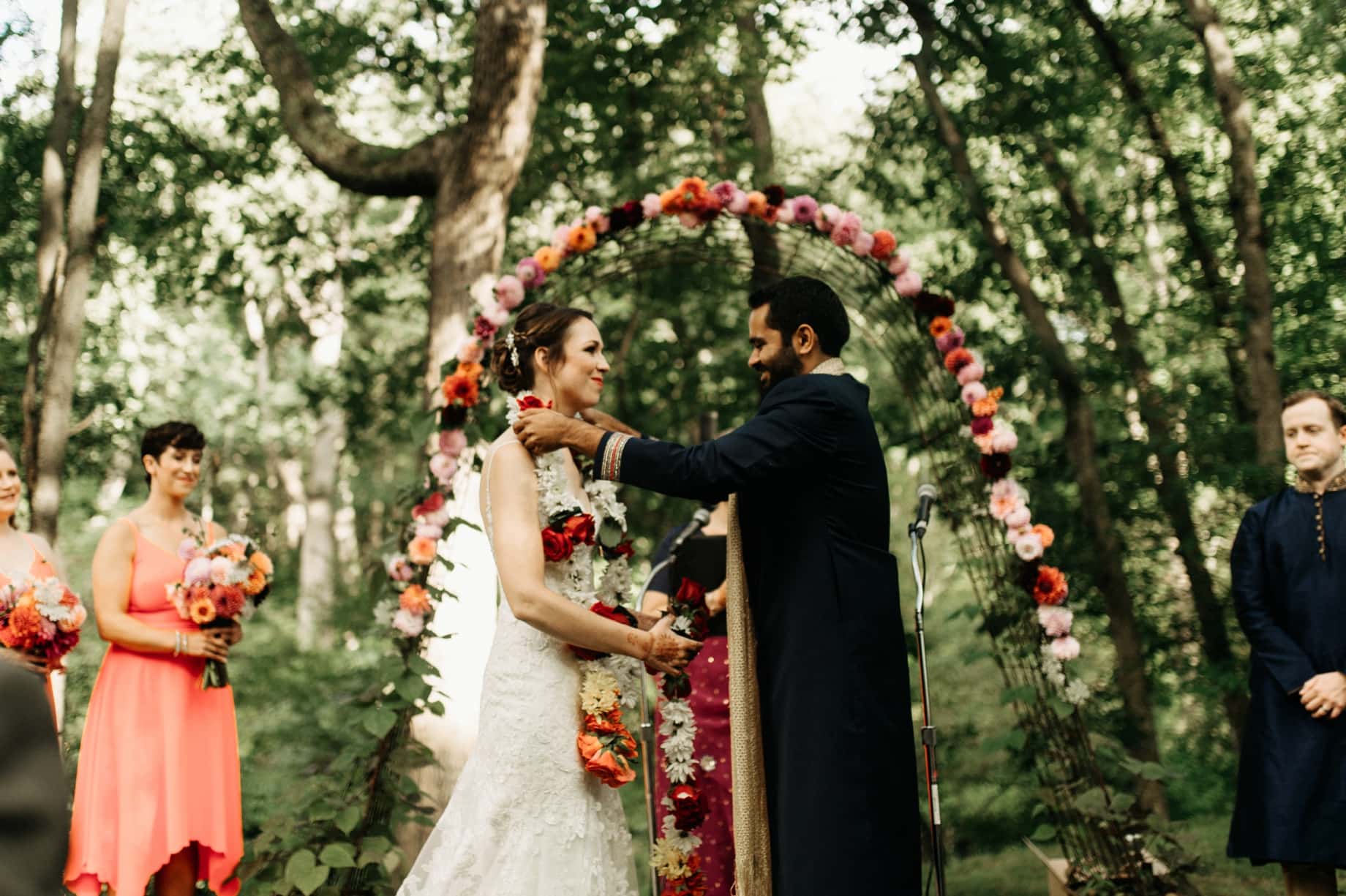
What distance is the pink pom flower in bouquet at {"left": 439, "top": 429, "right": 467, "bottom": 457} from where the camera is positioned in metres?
5.62

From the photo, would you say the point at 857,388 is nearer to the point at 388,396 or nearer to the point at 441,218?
the point at 441,218

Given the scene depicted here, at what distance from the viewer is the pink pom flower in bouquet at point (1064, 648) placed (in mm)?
5477

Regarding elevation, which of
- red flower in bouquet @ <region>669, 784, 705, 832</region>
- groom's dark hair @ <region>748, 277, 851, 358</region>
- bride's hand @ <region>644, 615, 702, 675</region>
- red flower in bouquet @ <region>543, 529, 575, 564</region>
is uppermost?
groom's dark hair @ <region>748, 277, 851, 358</region>

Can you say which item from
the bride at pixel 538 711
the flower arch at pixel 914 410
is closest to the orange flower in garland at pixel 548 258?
the flower arch at pixel 914 410

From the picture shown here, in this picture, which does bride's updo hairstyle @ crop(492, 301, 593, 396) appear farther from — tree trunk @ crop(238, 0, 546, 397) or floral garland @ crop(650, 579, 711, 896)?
tree trunk @ crop(238, 0, 546, 397)

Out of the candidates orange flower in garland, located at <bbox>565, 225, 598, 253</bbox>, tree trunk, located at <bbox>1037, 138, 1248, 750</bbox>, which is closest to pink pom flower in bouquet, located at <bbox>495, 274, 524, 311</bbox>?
orange flower in garland, located at <bbox>565, 225, 598, 253</bbox>

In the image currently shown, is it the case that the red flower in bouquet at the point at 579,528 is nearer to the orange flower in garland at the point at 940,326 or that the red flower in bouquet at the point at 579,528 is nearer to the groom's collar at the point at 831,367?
the groom's collar at the point at 831,367

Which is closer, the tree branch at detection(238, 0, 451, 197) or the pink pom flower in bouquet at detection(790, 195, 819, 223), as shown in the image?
the pink pom flower in bouquet at detection(790, 195, 819, 223)

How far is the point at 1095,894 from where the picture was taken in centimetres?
532

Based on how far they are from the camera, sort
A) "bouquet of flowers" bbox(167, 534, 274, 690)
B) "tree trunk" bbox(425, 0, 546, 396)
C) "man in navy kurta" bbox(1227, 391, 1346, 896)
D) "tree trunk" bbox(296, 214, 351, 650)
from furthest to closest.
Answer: "tree trunk" bbox(296, 214, 351, 650), "tree trunk" bbox(425, 0, 546, 396), "bouquet of flowers" bbox(167, 534, 274, 690), "man in navy kurta" bbox(1227, 391, 1346, 896)

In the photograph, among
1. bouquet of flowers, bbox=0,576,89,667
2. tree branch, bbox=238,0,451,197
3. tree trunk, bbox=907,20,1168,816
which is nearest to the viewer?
bouquet of flowers, bbox=0,576,89,667

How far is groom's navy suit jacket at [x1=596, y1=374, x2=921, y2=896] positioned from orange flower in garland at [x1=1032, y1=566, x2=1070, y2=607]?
2495 millimetres

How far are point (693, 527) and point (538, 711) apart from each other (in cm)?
186

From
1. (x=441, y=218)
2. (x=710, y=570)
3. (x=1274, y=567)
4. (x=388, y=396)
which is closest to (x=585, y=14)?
(x=441, y=218)
